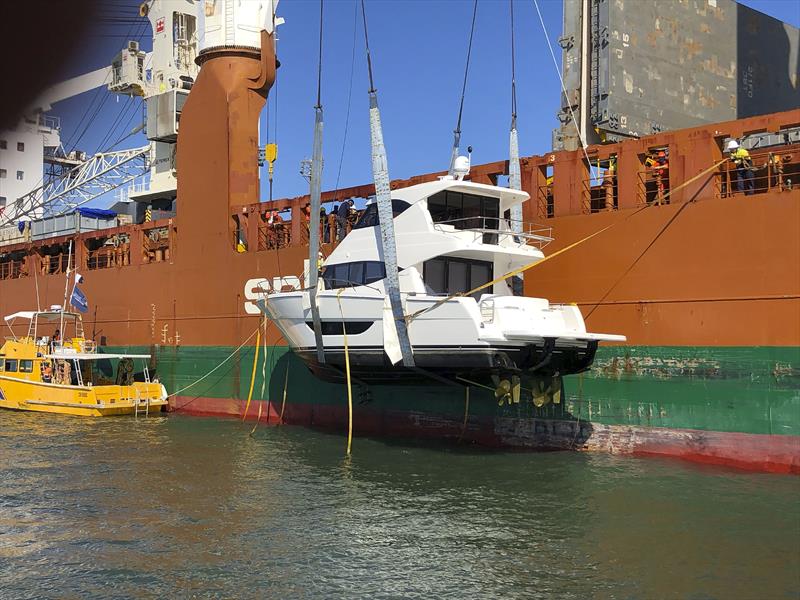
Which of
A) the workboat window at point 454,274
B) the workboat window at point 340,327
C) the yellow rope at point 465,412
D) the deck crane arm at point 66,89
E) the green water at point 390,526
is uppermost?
the workboat window at point 454,274

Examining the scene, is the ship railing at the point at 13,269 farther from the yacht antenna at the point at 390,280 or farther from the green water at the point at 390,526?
the yacht antenna at the point at 390,280


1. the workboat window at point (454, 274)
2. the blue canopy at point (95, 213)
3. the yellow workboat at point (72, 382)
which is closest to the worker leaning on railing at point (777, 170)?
the workboat window at point (454, 274)

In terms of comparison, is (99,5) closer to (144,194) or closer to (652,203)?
(652,203)

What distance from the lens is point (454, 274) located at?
586 inches

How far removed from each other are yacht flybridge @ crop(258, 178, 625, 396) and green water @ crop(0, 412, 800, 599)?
1.88 meters

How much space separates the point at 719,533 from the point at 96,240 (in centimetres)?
2569

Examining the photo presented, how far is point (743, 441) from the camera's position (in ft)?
41.5

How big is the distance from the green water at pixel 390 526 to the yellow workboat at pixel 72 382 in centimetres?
620

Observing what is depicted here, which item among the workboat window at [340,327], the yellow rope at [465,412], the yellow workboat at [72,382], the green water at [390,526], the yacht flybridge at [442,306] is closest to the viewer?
the green water at [390,526]

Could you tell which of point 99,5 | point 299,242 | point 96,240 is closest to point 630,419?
point 299,242

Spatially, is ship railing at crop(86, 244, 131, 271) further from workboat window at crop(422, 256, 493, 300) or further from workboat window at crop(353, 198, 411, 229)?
workboat window at crop(422, 256, 493, 300)

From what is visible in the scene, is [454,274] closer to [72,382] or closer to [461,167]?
[461,167]

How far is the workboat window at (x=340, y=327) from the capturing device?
47.4 feet

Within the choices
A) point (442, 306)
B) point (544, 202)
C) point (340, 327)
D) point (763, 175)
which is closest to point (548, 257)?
point (442, 306)
